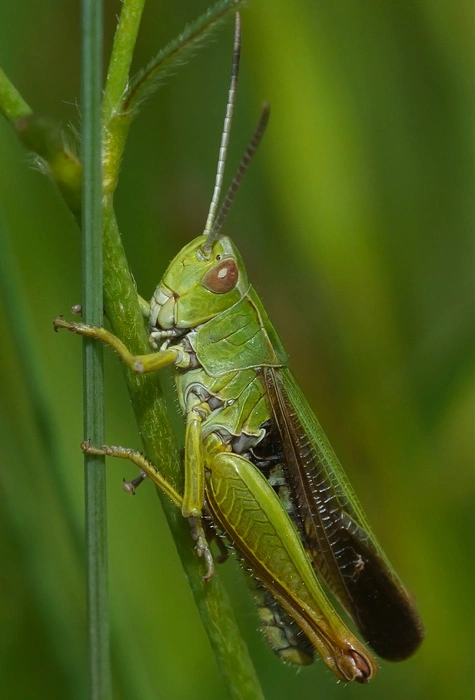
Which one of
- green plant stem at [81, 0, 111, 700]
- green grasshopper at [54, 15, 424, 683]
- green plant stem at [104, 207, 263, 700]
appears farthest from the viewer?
green grasshopper at [54, 15, 424, 683]

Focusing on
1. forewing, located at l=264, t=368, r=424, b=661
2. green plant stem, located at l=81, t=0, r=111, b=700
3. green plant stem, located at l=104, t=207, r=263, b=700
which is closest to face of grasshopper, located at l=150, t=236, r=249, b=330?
forewing, located at l=264, t=368, r=424, b=661

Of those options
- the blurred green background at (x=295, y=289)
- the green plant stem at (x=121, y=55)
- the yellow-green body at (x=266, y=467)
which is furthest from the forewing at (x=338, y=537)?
the green plant stem at (x=121, y=55)

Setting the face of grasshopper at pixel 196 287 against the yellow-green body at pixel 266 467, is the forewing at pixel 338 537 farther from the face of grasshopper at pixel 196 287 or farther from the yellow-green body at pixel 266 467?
the face of grasshopper at pixel 196 287

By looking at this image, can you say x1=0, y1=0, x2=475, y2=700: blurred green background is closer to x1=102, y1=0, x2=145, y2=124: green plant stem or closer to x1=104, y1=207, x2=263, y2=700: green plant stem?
x1=104, y1=207, x2=263, y2=700: green plant stem

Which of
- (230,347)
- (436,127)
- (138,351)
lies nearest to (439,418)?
(230,347)

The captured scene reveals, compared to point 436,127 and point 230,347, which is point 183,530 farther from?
point 436,127

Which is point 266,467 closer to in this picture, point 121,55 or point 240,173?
point 240,173

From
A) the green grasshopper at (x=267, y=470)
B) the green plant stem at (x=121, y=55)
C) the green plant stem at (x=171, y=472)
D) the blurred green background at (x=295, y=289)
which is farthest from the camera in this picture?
the blurred green background at (x=295, y=289)

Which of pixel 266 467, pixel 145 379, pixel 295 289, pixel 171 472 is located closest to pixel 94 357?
pixel 145 379
